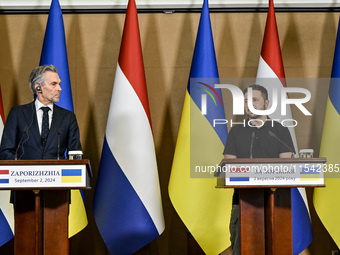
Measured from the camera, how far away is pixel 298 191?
14.1 ft

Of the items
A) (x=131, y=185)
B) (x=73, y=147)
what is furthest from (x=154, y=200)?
(x=73, y=147)

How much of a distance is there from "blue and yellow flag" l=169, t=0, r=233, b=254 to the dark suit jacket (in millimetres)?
1262

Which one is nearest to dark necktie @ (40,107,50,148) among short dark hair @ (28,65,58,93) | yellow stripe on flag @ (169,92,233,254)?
short dark hair @ (28,65,58,93)

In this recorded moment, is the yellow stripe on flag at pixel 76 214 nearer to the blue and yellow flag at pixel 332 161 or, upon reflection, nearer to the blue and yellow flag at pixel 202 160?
the blue and yellow flag at pixel 202 160

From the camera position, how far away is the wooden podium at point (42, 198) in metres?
2.78

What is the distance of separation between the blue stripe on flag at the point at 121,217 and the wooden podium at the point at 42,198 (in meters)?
1.16

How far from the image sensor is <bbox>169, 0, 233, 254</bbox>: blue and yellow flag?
4.20m

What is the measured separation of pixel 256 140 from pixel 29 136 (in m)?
1.42

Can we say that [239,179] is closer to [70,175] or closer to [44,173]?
[70,175]

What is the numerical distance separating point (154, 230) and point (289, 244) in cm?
144

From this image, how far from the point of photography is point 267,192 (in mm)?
3037

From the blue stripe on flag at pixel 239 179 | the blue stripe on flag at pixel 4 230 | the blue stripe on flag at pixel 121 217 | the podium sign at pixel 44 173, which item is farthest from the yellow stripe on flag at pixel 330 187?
the blue stripe on flag at pixel 4 230

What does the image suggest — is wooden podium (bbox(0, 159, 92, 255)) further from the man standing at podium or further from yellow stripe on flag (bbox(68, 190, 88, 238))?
yellow stripe on flag (bbox(68, 190, 88, 238))

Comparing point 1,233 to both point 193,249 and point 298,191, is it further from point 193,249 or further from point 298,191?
point 298,191
